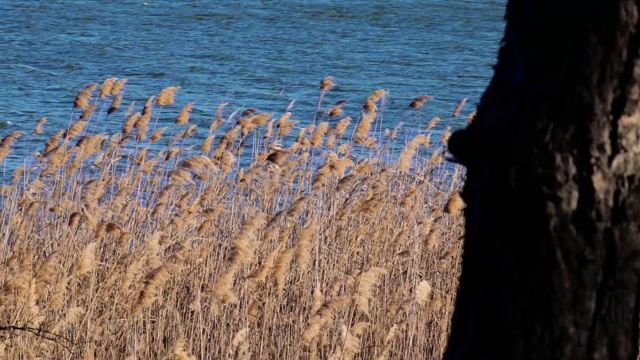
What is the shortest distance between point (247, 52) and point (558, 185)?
56.2 feet

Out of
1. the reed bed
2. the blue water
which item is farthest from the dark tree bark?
the blue water

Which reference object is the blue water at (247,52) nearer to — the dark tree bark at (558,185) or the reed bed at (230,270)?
the reed bed at (230,270)

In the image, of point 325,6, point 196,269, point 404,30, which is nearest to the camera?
point 196,269

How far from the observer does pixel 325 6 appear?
965 inches

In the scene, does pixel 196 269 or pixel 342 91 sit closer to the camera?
pixel 196 269

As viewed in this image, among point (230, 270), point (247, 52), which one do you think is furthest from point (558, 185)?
point (247, 52)

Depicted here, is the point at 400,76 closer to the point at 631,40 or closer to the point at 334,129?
the point at 334,129

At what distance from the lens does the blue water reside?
14.7 meters

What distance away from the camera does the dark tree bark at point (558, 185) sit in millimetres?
1931

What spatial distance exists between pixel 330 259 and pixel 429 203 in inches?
53.8

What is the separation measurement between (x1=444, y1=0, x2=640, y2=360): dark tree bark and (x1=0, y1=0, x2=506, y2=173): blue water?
30.0 ft

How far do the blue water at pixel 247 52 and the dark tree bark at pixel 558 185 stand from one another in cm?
915

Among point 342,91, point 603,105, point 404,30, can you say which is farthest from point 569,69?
point 404,30

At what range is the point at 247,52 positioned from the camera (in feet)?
61.9
